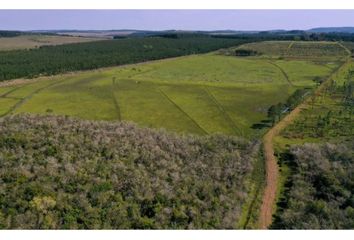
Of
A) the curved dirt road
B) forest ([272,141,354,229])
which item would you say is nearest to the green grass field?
the curved dirt road

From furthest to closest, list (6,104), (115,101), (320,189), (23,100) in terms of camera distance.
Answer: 1. (23,100)
2. (115,101)
3. (6,104)
4. (320,189)

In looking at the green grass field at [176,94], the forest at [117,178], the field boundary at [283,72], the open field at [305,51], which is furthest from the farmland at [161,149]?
the open field at [305,51]

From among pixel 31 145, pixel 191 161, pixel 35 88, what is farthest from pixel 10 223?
pixel 35 88

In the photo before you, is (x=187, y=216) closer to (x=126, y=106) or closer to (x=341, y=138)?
(x=341, y=138)

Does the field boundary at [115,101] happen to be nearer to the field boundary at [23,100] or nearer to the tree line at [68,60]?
the field boundary at [23,100]

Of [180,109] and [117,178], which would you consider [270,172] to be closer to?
[117,178]

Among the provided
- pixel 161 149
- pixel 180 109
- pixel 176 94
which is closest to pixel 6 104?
pixel 180 109

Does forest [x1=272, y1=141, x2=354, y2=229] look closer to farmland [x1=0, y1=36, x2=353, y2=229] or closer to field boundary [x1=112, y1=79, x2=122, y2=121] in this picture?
farmland [x1=0, y1=36, x2=353, y2=229]
